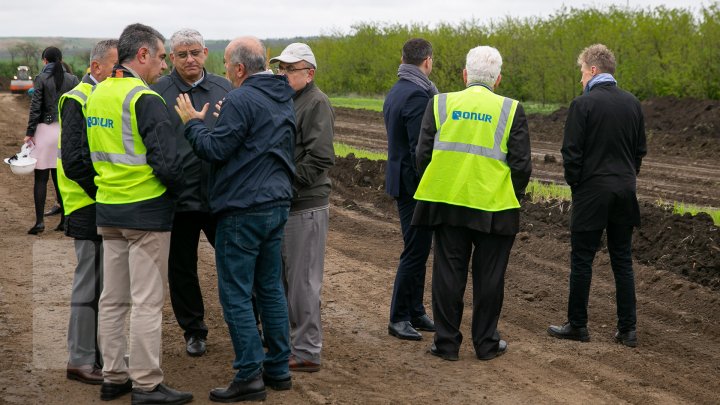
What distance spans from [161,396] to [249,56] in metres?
2.19

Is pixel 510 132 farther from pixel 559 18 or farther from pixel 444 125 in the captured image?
pixel 559 18

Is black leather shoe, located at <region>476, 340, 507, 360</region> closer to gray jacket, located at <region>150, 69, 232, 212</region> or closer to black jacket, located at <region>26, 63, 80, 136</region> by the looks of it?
gray jacket, located at <region>150, 69, 232, 212</region>

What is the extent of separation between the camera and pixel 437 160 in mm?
6641

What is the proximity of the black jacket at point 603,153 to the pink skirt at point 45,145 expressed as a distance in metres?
6.57

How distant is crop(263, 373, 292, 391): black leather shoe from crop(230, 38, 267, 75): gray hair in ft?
6.56

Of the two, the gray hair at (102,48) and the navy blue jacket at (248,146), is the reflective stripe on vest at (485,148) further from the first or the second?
the gray hair at (102,48)

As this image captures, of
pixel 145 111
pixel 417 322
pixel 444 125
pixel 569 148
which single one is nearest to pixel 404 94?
pixel 444 125

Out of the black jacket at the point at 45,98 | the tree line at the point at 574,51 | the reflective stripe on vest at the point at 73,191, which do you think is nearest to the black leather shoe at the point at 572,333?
the reflective stripe on vest at the point at 73,191

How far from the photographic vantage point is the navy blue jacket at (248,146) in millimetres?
5535

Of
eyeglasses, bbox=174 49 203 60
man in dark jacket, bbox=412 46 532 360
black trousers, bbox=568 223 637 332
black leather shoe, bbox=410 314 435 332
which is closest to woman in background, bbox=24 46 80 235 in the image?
eyeglasses, bbox=174 49 203 60

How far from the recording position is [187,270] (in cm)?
672

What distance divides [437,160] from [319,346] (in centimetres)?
159

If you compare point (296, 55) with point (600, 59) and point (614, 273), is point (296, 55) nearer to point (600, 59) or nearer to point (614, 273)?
point (600, 59)

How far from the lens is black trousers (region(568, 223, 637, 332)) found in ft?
23.8
